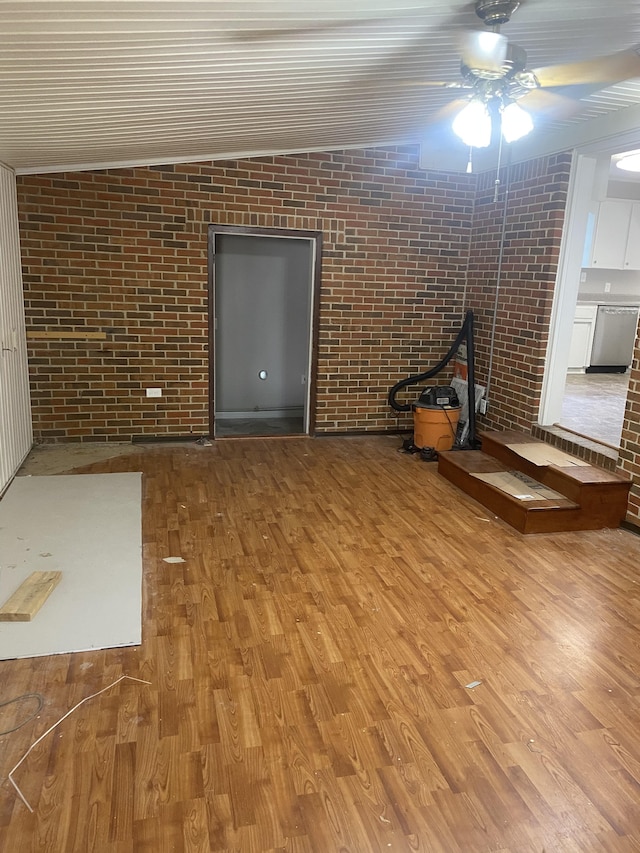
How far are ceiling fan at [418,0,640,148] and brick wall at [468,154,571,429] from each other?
1.86 meters

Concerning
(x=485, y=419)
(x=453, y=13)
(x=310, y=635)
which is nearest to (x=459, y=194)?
(x=485, y=419)

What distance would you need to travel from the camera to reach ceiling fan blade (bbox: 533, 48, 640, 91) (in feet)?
7.06

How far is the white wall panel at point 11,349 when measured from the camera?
4043mm

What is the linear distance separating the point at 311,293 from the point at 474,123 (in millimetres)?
2929

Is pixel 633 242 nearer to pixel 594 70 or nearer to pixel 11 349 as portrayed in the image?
pixel 594 70

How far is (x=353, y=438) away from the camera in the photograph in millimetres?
5758

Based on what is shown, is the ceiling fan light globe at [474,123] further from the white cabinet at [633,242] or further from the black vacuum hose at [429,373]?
the white cabinet at [633,242]

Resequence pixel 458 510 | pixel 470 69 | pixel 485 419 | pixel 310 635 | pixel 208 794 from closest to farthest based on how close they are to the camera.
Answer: pixel 208 794
pixel 470 69
pixel 310 635
pixel 458 510
pixel 485 419

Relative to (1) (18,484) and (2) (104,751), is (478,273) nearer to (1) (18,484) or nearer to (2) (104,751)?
(1) (18,484)

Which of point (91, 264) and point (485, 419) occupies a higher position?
point (91, 264)

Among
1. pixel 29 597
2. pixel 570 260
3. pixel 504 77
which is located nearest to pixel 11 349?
pixel 29 597

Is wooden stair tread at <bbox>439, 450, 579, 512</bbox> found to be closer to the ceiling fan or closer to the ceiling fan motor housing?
the ceiling fan

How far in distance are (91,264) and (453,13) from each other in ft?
12.1

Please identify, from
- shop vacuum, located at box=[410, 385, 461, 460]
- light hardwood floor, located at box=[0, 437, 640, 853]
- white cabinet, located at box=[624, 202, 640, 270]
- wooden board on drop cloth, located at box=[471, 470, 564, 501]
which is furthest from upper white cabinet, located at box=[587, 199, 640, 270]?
light hardwood floor, located at box=[0, 437, 640, 853]
